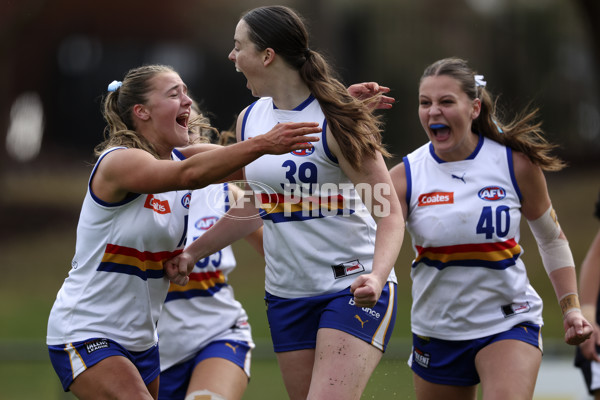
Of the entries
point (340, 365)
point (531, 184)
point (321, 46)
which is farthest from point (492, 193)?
point (321, 46)

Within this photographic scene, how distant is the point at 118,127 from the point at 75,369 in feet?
3.67

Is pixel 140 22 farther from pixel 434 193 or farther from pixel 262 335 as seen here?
pixel 434 193

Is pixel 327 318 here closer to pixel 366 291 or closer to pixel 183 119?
pixel 366 291

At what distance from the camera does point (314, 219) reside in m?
3.71

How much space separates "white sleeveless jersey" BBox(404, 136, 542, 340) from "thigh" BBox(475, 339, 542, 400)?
0.11m

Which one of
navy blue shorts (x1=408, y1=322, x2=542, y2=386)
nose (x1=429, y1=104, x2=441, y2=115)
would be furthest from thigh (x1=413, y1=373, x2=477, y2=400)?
nose (x1=429, y1=104, x2=441, y2=115)

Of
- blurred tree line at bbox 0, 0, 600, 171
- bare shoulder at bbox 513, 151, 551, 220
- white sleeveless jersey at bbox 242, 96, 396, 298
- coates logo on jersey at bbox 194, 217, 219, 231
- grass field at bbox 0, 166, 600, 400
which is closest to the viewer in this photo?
white sleeveless jersey at bbox 242, 96, 396, 298

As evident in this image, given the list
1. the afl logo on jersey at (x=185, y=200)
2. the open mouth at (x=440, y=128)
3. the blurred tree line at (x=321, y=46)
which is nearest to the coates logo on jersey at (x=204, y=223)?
the afl logo on jersey at (x=185, y=200)

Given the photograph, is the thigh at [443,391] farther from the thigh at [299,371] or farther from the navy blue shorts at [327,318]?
the thigh at [299,371]

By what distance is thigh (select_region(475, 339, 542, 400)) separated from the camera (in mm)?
3922

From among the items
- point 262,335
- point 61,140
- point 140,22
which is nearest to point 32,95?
point 61,140

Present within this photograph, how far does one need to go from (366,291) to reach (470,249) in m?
1.09

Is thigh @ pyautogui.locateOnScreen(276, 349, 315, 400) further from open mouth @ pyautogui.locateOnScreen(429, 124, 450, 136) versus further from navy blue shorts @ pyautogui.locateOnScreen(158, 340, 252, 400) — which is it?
open mouth @ pyautogui.locateOnScreen(429, 124, 450, 136)

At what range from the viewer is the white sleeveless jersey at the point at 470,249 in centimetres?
419
